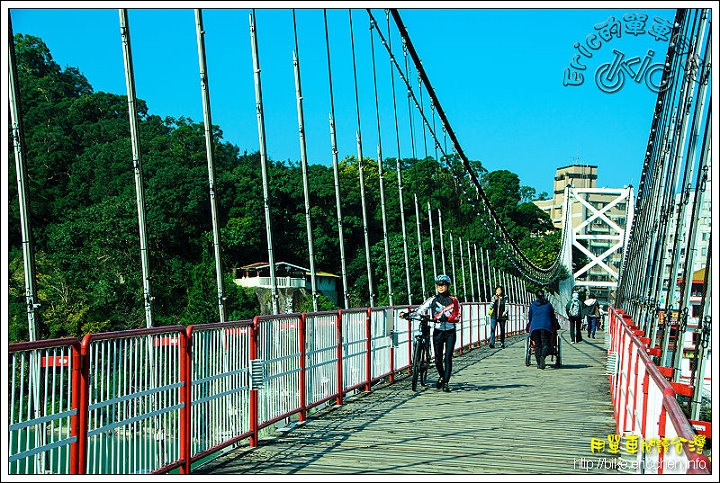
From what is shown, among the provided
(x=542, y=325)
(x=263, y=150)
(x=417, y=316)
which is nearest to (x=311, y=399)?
(x=417, y=316)

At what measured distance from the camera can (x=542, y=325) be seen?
577 inches

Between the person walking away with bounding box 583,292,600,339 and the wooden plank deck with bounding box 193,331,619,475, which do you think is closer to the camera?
the wooden plank deck with bounding box 193,331,619,475

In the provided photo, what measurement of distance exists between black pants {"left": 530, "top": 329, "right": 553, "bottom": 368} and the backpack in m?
8.07

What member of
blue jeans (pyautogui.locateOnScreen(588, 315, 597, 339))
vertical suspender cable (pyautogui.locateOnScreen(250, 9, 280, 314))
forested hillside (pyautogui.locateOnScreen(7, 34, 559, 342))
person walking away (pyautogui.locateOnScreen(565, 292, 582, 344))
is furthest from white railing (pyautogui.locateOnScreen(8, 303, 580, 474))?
forested hillside (pyautogui.locateOnScreen(7, 34, 559, 342))

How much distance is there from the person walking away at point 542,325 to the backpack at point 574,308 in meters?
8.01

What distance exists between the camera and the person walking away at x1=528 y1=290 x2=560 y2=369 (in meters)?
14.6

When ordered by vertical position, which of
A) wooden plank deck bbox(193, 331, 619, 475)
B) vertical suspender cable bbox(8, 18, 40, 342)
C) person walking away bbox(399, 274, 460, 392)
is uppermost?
vertical suspender cable bbox(8, 18, 40, 342)

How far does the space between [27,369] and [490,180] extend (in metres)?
96.7

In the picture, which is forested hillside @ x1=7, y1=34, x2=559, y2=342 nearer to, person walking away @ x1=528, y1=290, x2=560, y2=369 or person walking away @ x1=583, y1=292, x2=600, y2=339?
person walking away @ x1=583, y1=292, x2=600, y2=339

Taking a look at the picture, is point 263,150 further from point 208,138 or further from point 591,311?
point 591,311

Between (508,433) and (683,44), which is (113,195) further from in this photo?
(508,433)

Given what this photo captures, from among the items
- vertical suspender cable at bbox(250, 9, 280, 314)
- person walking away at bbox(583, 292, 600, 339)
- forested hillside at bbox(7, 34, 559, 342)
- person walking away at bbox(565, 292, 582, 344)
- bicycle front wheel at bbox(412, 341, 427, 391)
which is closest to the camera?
bicycle front wheel at bbox(412, 341, 427, 391)

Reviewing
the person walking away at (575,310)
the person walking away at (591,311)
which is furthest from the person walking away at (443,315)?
the person walking away at (591,311)

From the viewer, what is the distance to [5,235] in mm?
5309
